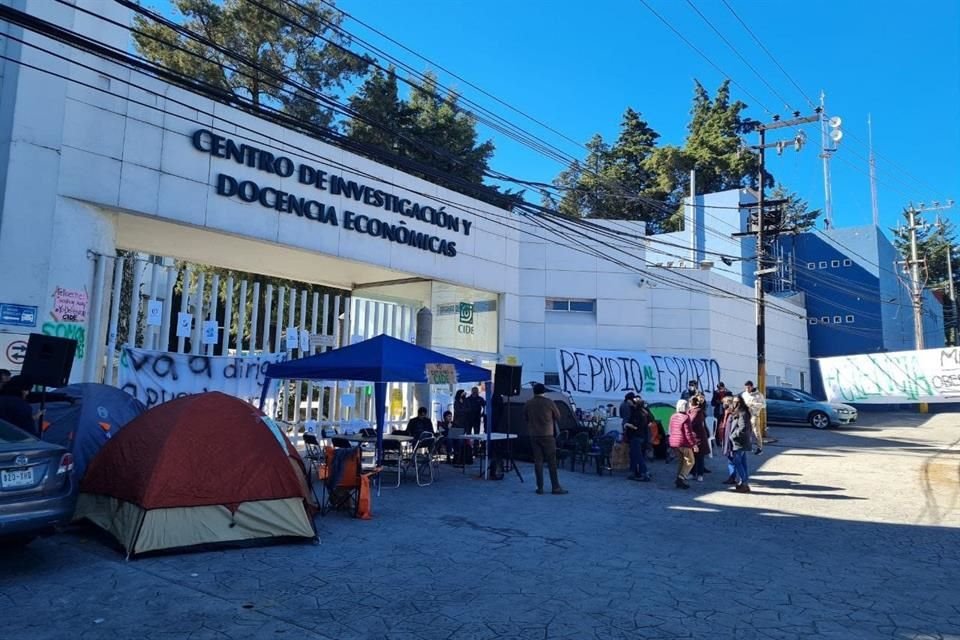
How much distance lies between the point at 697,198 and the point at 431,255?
23.6 m

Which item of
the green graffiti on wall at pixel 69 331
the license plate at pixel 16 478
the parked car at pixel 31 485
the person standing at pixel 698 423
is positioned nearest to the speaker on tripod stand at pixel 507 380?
the person standing at pixel 698 423

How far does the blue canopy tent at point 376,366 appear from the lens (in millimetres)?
11383

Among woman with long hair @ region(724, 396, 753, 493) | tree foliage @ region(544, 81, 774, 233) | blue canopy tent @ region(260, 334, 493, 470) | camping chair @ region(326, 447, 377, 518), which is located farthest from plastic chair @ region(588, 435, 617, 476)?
tree foliage @ region(544, 81, 774, 233)

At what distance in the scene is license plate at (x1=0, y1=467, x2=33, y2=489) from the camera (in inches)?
233

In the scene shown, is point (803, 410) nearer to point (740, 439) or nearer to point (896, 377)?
point (896, 377)

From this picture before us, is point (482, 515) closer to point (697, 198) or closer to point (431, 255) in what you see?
point (431, 255)

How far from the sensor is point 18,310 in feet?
35.3

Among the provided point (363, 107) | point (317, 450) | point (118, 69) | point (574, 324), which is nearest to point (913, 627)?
point (317, 450)

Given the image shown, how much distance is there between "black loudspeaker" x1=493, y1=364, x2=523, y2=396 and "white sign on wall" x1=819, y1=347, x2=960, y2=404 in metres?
18.6

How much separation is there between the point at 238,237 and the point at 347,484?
7.28 metres

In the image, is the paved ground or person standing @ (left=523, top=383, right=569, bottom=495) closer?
the paved ground

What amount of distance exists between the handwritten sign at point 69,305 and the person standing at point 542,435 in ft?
26.1

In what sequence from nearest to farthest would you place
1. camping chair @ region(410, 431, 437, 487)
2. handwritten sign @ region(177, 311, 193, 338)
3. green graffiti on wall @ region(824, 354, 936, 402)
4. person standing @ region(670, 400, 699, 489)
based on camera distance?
1. camping chair @ region(410, 431, 437, 487)
2. person standing @ region(670, 400, 699, 489)
3. handwritten sign @ region(177, 311, 193, 338)
4. green graffiti on wall @ region(824, 354, 936, 402)

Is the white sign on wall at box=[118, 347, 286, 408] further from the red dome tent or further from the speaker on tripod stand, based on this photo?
the speaker on tripod stand
